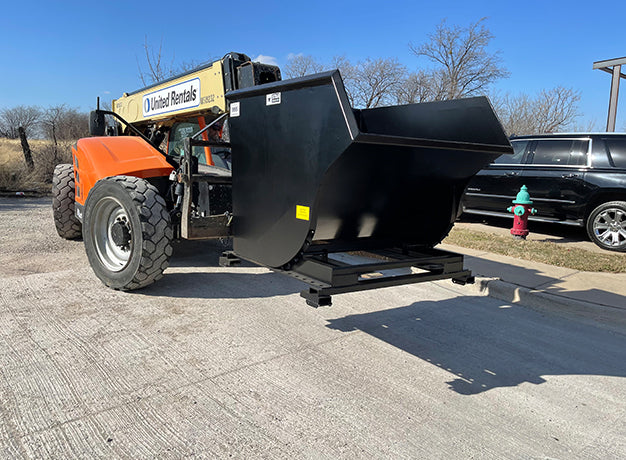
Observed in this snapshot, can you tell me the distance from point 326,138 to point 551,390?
92.7 inches

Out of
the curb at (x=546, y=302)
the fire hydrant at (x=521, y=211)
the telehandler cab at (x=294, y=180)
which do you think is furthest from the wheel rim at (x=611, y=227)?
the telehandler cab at (x=294, y=180)

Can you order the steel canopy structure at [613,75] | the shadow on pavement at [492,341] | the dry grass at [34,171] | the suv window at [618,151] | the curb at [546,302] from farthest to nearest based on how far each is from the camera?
the dry grass at [34,171] → the steel canopy structure at [613,75] → the suv window at [618,151] → the curb at [546,302] → the shadow on pavement at [492,341]

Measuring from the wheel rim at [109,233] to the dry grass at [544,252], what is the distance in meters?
5.44

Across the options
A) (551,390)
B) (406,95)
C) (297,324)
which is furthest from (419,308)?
(406,95)

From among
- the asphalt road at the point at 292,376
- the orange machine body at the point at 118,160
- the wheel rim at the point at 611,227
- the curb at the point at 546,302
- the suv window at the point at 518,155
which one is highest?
the suv window at the point at 518,155

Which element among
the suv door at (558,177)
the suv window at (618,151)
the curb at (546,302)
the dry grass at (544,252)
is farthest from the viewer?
the suv door at (558,177)

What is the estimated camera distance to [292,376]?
3211 millimetres

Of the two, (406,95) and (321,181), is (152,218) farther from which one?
(406,95)

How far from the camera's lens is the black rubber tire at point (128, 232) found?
4363 millimetres

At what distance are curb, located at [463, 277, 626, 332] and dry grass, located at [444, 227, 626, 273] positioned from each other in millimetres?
1708

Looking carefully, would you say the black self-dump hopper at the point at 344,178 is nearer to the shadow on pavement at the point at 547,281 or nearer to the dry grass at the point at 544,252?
the shadow on pavement at the point at 547,281

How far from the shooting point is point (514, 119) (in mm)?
28812

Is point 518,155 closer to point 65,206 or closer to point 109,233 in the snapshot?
point 109,233

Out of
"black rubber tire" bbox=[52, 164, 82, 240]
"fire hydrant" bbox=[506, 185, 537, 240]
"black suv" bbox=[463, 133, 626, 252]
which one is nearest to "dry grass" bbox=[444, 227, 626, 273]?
"fire hydrant" bbox=[506, 185, 537, 240]
